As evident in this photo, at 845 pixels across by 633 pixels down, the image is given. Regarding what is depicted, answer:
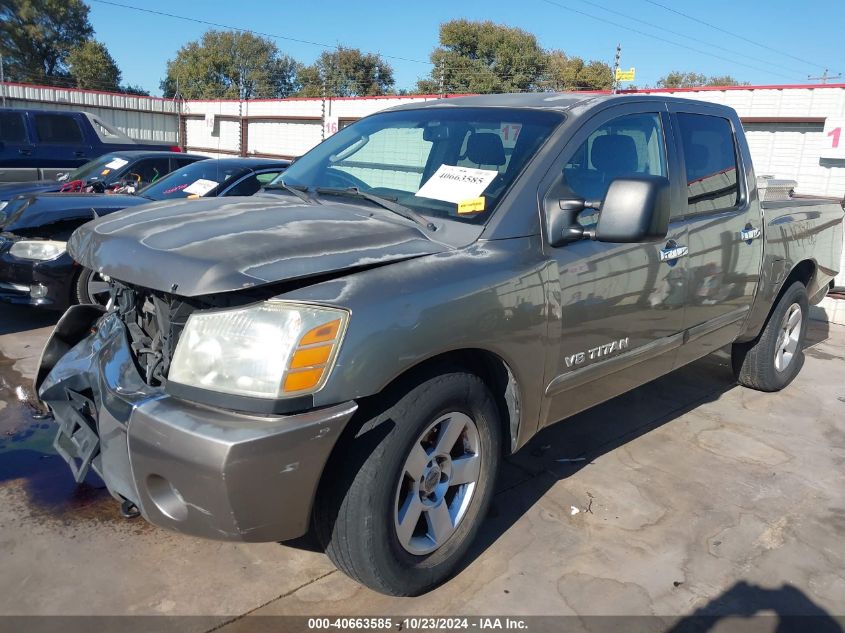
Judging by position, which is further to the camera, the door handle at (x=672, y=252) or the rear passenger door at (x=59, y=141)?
the rear passenger door at (x=59, y=141)

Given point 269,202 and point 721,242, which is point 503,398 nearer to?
point 269,202

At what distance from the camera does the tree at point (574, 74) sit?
54.0 m

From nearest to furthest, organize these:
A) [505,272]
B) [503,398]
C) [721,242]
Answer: [505,272] → [503,398] → [721,242]

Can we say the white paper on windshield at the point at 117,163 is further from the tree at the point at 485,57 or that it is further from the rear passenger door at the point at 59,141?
the tree at the point at 485,57

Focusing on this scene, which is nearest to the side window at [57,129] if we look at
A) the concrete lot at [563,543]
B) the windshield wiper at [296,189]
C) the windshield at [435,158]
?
the concrete lot at [563,543]

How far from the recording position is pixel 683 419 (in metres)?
4.68

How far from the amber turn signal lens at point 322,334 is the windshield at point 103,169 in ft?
23.9

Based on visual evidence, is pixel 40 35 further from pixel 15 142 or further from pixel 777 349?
pixel 777 349

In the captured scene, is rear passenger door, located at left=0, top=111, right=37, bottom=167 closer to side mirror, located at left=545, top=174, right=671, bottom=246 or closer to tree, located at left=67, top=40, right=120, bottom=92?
side mirror, located at left=545, top=174, right=671, bottom=246

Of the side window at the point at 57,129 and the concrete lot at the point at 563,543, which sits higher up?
the side window at the point at 57,129

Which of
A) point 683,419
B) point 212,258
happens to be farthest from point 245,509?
point 683,419

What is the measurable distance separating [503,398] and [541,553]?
2.40 ft

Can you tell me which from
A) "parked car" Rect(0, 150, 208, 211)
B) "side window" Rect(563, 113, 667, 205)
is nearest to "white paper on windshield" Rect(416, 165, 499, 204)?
"side window" Rect(563, 113, 667, 205)

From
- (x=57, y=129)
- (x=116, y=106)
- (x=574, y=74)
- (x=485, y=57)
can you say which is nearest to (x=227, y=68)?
(x=485, y=57)
